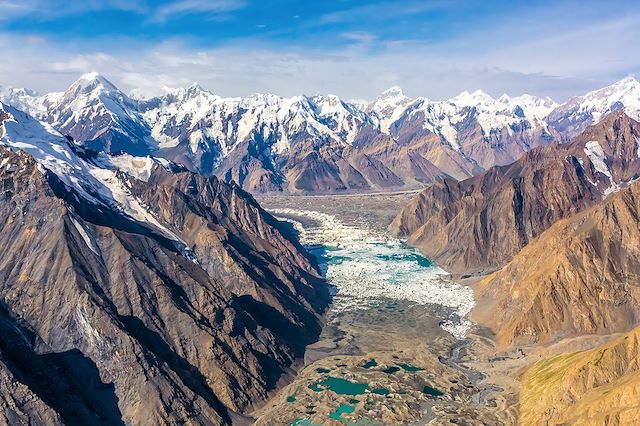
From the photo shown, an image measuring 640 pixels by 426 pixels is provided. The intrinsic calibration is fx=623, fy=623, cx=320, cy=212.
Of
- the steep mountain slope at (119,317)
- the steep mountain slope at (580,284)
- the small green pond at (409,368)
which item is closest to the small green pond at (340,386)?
the steep mountain slope at (119,317)

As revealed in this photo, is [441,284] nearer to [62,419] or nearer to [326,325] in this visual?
[326,325]

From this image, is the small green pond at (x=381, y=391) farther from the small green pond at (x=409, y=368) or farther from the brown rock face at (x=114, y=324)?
the brown rock face at (x=114, y=324)

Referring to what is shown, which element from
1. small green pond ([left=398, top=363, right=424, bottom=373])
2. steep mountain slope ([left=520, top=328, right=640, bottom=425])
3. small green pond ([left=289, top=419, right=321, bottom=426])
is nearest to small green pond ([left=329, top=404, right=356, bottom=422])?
small green pond ([left=289, top=419, right=321, bottom=426])

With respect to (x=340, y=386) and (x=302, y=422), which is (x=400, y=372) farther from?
(x=302, y=422)

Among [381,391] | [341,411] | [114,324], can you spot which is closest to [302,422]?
[341,411]

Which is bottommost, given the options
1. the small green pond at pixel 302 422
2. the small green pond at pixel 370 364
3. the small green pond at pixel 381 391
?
the small green pond at pixel 302 422
